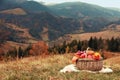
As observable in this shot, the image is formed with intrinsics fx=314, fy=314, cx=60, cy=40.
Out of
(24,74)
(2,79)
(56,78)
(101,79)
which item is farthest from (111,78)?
(2,79)

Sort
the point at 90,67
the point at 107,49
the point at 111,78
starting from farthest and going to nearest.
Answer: the point at 107,49 < the point at 90,67 < the point at 111,78

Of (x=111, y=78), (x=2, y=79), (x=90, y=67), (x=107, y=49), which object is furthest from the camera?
(x=107, y=49)

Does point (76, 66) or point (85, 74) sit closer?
point (85, 74)

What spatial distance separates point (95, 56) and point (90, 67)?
2.29 ft

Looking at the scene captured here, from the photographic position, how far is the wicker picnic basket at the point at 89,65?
1439 cm

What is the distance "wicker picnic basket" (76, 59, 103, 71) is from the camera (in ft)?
47.2

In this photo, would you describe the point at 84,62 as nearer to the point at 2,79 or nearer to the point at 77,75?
the point at 77,75

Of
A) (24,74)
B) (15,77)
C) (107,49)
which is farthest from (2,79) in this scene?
(107,49)

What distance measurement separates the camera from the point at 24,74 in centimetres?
1230

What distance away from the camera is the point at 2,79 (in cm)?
1120

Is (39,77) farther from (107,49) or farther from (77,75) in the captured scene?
(107,49)

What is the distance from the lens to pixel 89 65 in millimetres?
14422

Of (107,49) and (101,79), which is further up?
(101,79)

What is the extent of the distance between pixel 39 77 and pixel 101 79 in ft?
7.63
